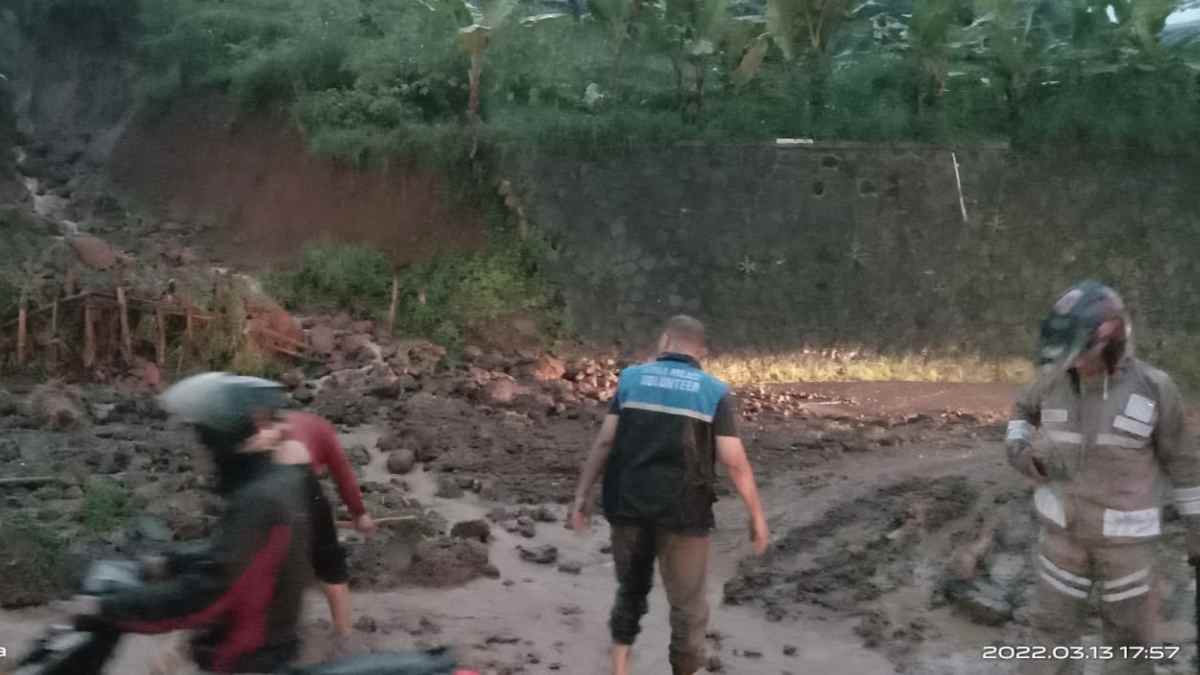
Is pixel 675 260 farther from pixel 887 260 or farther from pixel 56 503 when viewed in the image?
pixel 56 503

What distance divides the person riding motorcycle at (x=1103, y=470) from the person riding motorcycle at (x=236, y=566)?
115 inches

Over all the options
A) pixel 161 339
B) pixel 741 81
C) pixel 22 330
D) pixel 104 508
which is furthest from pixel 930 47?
pixel 104 508

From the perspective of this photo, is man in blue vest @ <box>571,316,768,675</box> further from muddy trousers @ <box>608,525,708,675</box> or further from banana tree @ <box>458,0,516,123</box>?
banana tree @ <box>458,0,516,123</box>

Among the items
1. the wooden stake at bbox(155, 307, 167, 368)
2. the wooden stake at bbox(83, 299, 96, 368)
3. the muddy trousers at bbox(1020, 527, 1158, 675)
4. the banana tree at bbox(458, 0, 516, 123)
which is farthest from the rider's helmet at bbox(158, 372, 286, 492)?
the banana tree at bbox(458, 0, 516, 123)

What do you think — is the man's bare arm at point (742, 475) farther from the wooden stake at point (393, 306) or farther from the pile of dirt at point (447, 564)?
the wooden stake at point (393, 306)

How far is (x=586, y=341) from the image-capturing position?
1580cm

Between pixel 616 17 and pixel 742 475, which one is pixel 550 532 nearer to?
pixel 742 475

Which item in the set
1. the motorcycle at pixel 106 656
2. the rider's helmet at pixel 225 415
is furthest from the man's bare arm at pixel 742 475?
the rider's helmet at pixel 225 415

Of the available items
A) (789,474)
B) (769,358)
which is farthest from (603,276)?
(789,474)

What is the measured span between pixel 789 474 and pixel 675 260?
606 cm

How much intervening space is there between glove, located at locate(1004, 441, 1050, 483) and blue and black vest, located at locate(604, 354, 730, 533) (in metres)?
1.29

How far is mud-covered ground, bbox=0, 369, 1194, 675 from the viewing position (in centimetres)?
677

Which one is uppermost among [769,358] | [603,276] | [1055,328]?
[1055,328]

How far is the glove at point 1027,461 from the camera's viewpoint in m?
4.69
